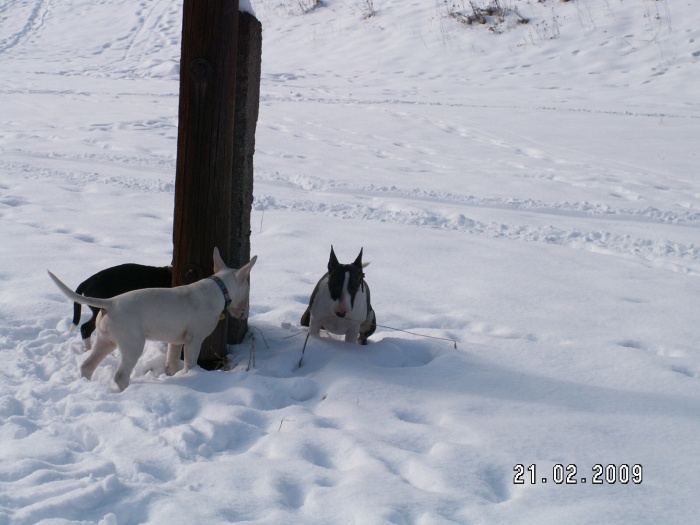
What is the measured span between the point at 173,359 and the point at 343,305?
1085mm

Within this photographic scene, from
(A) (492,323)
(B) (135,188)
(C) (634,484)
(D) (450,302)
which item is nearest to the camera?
(C) (634,484)

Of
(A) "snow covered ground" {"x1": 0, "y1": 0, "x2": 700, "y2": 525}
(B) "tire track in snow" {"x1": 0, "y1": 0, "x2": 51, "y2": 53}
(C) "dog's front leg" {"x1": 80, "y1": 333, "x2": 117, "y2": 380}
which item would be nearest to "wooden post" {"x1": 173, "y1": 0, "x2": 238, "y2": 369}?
(C) "dog's front leg" {"x1": 80, "y1": 333, "x2": 117, "y2": 380}

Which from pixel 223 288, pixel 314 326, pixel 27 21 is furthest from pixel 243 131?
pixel 27 21

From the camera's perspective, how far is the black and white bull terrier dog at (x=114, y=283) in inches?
185

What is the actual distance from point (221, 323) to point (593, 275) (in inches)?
136

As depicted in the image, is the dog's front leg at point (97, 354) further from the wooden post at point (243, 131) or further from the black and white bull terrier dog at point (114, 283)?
the wooden post at point (243, 131)

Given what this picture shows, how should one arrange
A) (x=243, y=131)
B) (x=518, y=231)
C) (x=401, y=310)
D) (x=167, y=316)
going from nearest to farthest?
1. (x=167, y=316)
2. (x=243, y=131)
3. (x=401, y=310)
4. (x=518, y=231)

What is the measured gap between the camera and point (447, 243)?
23.8ft

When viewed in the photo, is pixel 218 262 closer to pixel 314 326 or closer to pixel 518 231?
pixel 314 326

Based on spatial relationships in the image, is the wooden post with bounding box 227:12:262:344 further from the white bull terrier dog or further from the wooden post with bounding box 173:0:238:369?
the white bull terrier dog

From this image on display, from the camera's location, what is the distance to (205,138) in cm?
429

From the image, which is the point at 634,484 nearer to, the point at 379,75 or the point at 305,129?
the point at 305,129

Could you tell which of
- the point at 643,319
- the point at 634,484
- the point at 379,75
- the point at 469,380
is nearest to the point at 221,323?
the point at 469,380

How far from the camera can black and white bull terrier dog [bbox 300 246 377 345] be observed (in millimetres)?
4755
